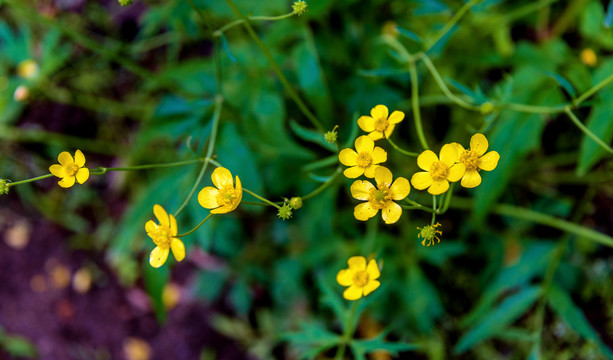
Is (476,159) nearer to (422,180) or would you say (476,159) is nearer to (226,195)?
(422,180)

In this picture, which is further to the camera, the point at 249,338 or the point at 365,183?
the point at 249,338

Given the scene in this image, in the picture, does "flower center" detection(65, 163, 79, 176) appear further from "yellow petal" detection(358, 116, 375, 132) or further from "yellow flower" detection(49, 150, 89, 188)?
"yellow petal" detection(358, 116, 375, 132)

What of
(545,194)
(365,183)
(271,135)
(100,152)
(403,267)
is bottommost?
(365,183)

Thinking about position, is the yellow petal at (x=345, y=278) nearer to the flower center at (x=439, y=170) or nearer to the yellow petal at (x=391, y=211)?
the yellow petal at (x=391, y=211)

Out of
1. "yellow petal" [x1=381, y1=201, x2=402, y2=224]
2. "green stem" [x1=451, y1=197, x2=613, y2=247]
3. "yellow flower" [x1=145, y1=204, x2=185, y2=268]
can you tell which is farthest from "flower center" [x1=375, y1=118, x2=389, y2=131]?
"green stem" [x1=451, y1=197, x2=613, y2=247]

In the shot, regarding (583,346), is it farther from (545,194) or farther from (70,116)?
(70,116)

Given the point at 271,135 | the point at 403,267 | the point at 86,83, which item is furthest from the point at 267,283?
the point at 86,83

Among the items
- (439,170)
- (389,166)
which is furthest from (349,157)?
(389,166)

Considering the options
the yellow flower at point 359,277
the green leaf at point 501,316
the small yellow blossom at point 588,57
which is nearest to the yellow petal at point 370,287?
the yellow flower at point 359,277
